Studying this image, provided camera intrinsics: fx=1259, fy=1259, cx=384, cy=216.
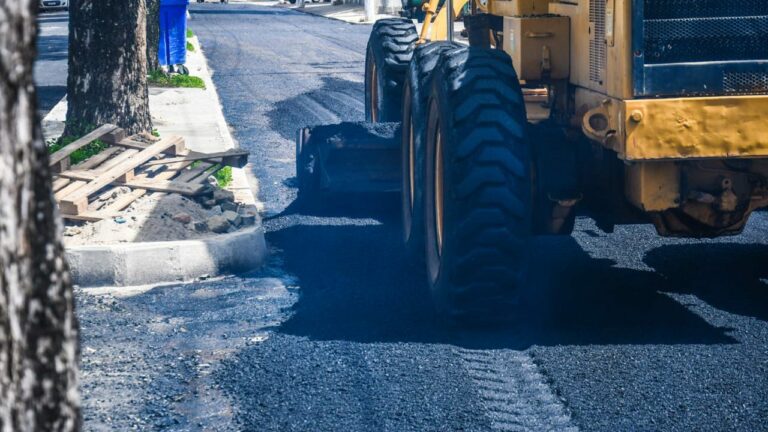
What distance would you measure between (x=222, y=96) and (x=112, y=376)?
46.8ft

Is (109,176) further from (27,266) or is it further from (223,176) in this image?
(27,266)

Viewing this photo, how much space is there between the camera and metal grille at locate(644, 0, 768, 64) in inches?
257

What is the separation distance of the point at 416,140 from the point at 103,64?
524cm

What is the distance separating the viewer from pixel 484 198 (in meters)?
6.69

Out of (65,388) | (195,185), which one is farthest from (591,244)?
(65,388)

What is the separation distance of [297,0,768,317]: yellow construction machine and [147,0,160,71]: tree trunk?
518 inches

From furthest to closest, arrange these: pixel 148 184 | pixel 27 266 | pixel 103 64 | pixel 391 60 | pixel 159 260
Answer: pixel 103 64 < pixel 391 60 < pixel 148 184 < pixel 159 260 < pixel 27 266

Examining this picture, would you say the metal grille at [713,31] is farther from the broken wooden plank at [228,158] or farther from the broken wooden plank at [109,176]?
the broken wooden plank at [228,158]

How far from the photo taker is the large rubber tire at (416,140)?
25.9 feet

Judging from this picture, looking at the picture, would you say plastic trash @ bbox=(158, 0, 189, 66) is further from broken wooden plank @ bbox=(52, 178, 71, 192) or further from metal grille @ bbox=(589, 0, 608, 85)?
metal grille @ bbox=(589, 0, 608, 85)

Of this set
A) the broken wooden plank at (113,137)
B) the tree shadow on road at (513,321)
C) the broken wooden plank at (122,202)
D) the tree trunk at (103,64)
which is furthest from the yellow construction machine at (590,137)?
the tree trunk at (103,64)

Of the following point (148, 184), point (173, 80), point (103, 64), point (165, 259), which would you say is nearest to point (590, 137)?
point (165, 259)

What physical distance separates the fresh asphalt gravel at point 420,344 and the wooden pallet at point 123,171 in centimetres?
89

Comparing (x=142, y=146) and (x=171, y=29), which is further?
(x=171, y=29)
